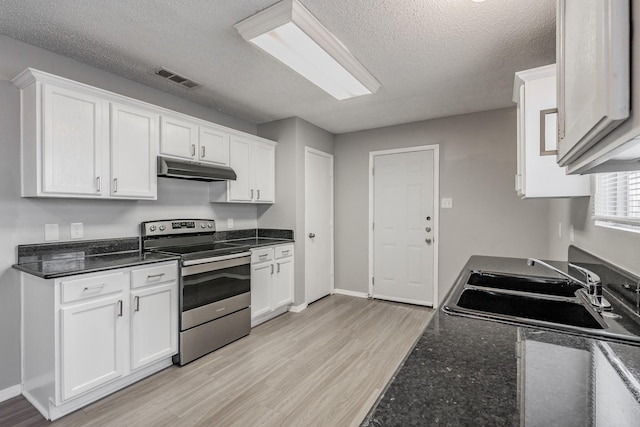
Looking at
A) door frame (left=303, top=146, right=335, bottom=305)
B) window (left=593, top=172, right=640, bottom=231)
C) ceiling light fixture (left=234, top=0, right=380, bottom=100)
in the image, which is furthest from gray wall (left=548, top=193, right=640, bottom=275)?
door frame (left=303, top=146, right=335, bottom=305)

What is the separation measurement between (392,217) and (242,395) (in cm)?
290

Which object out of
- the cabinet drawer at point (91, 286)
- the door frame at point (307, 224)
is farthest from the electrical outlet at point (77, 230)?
the door frame at point (307, 224)

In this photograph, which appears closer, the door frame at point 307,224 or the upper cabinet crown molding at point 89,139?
Result: the upper cabinet crown molding at point 89,139

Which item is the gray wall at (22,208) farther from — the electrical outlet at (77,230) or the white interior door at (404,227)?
the white interior door at (404,227)

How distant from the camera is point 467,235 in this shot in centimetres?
380

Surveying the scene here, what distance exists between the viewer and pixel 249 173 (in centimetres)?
365

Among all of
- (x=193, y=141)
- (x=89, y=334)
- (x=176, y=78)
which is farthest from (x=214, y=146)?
(x=89, y=334)

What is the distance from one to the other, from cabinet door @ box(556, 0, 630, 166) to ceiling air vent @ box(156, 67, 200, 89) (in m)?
2.73

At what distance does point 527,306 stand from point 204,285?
2339mm

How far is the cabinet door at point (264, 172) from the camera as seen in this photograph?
3.74 m

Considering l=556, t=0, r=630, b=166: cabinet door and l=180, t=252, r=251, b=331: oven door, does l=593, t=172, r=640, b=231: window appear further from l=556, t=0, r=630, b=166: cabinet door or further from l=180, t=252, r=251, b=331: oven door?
l=180, t=252, r=251, b=331: oven door

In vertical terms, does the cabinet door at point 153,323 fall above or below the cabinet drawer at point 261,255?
below

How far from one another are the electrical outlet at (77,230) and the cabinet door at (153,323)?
2.27 feet

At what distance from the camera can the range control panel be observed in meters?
2.87
